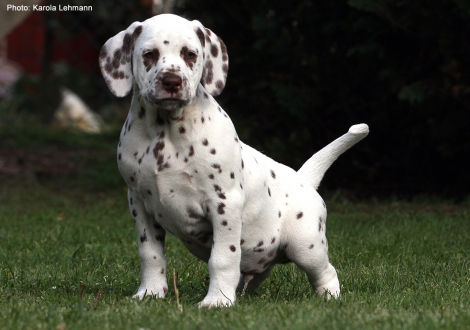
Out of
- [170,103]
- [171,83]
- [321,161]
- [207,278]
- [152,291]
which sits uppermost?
[171,83]

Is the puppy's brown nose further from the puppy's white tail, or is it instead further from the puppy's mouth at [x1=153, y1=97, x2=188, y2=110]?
the puppy's white tail

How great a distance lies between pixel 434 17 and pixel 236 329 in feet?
16.6

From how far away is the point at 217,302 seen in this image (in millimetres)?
4059

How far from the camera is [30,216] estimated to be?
8.04 metres

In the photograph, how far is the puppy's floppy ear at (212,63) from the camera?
4.30 metres

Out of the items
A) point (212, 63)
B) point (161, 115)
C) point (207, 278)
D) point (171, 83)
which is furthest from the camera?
point (207, 278)

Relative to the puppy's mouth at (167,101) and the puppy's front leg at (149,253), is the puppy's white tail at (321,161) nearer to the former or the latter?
the puppy's front leg at (149,253)

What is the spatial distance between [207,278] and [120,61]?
1406 millimetres

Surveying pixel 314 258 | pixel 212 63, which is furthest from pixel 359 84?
pixel 212 63

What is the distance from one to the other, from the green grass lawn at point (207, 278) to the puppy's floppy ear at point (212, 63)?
108 cm

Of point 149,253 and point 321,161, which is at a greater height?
point 321,161

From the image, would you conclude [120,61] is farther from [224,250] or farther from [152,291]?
[152,291]

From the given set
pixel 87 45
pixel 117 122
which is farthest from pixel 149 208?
pixel 87 45

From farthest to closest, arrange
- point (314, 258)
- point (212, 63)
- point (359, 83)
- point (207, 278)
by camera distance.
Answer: point (359, 83), point (207, 278), point (314, 258), point (212, 63)
